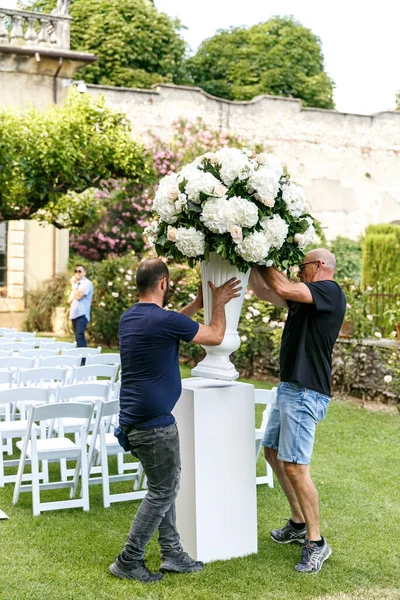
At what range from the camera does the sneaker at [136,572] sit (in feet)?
15.6

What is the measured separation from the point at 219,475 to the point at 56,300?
14.0m

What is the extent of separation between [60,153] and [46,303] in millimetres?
7010

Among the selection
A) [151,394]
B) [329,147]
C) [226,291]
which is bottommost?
[151,394]

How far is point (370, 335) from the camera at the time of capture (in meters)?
11.5

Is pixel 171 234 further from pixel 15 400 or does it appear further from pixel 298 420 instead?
pixel 15 400

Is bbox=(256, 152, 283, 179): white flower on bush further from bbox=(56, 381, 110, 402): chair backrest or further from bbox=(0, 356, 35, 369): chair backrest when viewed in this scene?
bbox=(0, 356, 35, 369): chair backrest

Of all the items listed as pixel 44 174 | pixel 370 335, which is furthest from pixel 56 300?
pixel 370 335

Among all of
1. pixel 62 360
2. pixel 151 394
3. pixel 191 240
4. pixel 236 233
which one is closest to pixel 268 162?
pixel 236 233

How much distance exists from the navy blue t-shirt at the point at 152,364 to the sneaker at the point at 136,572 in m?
0.76

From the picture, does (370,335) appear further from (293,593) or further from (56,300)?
(56,300)

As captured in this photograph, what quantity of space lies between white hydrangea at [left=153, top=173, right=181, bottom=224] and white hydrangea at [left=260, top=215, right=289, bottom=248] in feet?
1.60

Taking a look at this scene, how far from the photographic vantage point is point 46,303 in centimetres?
1859

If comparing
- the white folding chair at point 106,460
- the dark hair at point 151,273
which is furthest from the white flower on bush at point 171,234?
the white folding chair at point 106,460

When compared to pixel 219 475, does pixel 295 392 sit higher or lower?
higher
